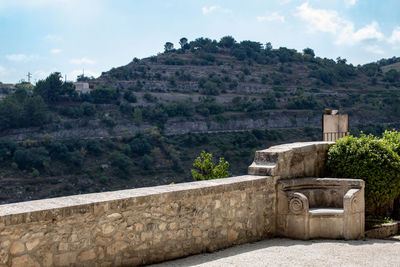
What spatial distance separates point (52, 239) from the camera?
11.4ft

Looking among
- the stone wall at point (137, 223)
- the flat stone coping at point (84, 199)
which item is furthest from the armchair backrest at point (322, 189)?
the flat stone coping at point (84, 199)

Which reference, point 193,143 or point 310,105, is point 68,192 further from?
point 310,105

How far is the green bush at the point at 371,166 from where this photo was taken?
5.74 m

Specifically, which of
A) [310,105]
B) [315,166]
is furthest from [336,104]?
[315,166]

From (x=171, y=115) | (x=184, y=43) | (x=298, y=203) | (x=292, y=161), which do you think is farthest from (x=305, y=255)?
(x=184, y=43)

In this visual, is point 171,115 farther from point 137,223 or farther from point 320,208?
point 137,223

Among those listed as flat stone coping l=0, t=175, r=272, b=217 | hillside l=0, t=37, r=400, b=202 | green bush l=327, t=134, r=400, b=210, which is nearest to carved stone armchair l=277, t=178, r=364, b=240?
green bush l=327, t=134, r=400, b=210

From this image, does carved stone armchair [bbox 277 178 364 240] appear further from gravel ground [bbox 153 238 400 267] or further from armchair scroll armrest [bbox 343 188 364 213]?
gravel ground [bbox 153 238 400 267]

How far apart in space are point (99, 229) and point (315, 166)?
10.8 ft

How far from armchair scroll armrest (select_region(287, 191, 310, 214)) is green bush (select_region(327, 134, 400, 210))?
40.9 inches

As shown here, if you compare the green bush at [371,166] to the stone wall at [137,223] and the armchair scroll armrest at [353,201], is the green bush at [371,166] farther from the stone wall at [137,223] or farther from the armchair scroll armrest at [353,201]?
the stone wall at [137,223]

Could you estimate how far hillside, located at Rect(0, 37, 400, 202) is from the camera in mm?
46812

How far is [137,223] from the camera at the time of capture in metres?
4.01

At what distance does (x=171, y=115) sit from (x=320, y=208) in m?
56.0
